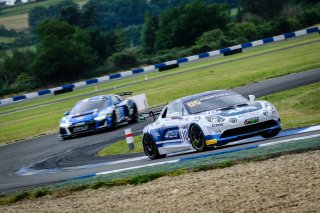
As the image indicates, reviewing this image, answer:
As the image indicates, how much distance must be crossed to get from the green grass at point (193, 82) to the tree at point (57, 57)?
62.0ft

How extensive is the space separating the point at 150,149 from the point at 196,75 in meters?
26.1

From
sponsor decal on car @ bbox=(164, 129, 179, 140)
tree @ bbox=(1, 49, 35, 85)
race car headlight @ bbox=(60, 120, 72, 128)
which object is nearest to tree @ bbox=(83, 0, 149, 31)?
tree @ bbox=(1, 49, 35, 85)

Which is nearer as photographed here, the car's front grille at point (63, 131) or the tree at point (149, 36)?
the car's front grille at point (63, 131)

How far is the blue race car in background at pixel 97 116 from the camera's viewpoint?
82.0 ft

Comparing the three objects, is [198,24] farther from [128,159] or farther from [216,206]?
[216,206]

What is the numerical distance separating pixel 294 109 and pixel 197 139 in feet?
22.9

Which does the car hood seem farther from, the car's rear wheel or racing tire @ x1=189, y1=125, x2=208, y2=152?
the car's rear wheel

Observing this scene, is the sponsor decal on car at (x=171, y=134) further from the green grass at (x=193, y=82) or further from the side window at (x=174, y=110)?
the green grass at (x=193, y=82)

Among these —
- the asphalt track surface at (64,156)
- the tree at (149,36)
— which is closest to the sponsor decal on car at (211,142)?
the asphalt track surface at (64,156)

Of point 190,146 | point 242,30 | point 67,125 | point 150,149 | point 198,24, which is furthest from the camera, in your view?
point 198,24

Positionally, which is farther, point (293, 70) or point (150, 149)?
point (293, 70)

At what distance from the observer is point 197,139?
14.8 meters

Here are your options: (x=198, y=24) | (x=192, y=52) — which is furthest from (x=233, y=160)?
(x=198, y=24)

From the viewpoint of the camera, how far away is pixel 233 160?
11.1m
